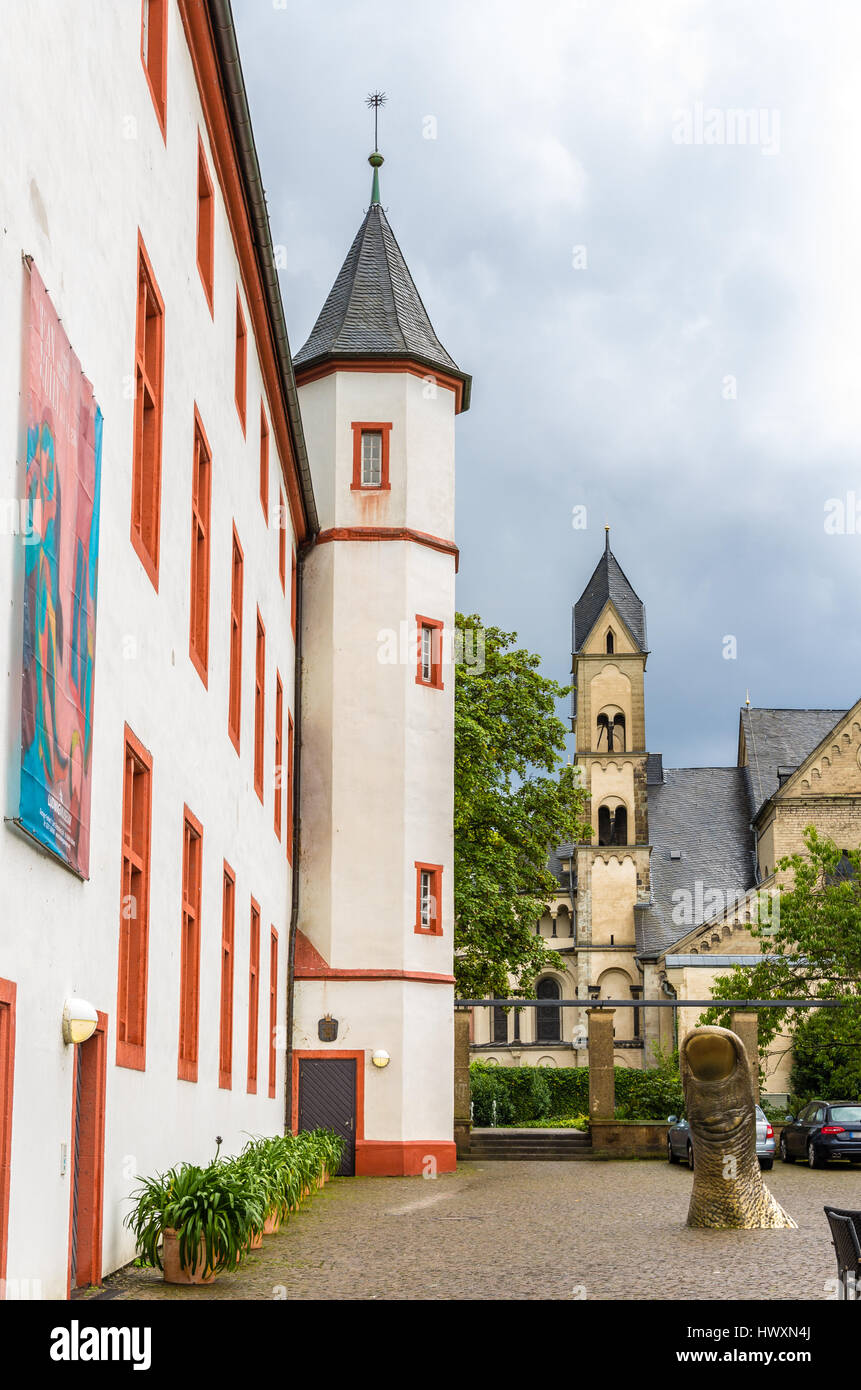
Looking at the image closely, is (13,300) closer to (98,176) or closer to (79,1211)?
(98,176)

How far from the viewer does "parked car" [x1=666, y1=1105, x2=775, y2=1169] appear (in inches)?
1181

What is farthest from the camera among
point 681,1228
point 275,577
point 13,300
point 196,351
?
point 275,577

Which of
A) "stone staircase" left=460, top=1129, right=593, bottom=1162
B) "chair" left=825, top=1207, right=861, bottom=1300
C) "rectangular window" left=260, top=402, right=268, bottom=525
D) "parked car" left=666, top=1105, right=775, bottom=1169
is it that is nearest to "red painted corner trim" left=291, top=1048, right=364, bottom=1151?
"parked car" left=666, top=1105, right=775, bottom=1169

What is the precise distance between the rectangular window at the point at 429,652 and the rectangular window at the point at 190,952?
13887mm

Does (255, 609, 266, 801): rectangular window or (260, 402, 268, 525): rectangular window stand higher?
(260, 402, 268, 525): rectangular window

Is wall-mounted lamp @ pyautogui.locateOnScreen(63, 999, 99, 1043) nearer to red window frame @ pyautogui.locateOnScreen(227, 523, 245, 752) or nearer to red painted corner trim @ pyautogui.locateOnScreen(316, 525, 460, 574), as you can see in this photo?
red window frame @ pyautogui.locateOnScreen(227, 523, 245, 752)

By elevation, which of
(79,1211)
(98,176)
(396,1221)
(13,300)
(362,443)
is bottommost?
(396,1221)

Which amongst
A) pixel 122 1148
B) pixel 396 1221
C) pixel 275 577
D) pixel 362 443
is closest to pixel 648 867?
pixel 362 443

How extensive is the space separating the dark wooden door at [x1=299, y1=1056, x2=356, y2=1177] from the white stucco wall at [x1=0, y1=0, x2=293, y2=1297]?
857 cm

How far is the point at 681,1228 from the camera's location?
17.6 metres

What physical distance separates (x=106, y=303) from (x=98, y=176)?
828 mm

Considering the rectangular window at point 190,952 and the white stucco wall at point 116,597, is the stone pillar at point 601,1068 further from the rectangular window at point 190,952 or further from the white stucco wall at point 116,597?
the rectangular window at point 190,952

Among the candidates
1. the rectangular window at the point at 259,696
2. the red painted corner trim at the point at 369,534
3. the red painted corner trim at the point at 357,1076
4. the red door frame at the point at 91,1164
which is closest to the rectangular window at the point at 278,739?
the rectangular window at the point at 259,696

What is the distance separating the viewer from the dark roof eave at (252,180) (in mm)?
16047
